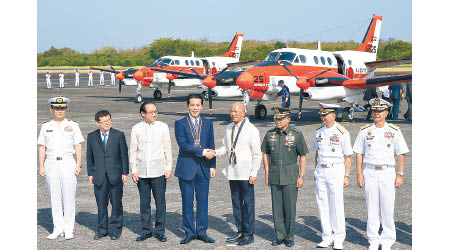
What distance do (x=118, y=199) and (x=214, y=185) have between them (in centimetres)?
352

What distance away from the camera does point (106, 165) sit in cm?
694

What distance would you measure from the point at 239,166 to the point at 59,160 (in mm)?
2572

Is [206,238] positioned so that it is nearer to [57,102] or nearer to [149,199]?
[149,199]

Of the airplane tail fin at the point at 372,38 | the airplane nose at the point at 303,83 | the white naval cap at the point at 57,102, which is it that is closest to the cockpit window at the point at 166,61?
the airplane tail fin at the point at 372,38

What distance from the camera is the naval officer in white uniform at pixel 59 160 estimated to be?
6.89m

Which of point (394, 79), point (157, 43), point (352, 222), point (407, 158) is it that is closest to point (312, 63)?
point (394, 79)

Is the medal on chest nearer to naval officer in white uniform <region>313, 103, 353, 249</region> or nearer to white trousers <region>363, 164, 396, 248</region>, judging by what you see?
naval officer in white uniform <region>313, 103, 353, 249</region>

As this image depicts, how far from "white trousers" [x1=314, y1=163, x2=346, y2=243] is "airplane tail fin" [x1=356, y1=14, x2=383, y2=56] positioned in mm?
24531

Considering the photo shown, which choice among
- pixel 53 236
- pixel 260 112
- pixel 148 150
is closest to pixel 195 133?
pixel 148 150

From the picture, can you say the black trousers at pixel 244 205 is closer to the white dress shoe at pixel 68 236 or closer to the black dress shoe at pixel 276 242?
the black dress shoe at pixel 276 242

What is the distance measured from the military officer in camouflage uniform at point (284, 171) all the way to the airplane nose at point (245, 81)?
12.7m

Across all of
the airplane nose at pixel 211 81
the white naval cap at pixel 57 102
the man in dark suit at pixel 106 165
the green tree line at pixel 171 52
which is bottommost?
the man in dark suit at pixel 106 165

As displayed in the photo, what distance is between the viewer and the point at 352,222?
777 centimetres
